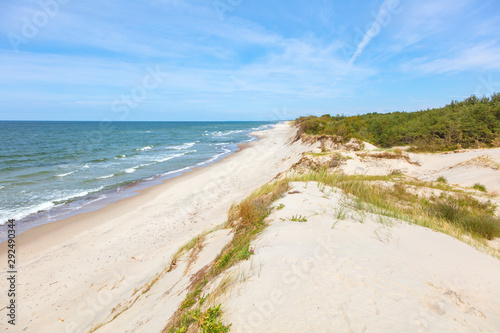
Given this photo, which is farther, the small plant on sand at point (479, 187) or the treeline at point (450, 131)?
the treeline at point (450, 131)

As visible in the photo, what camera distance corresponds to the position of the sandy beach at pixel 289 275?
8.30 ft

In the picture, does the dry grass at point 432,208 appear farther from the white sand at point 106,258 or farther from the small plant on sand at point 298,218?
the white sand at point 106,258

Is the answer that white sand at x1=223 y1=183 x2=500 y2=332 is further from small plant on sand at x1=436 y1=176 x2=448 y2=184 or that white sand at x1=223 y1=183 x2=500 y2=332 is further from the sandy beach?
small plant on sand at x1=436 y1=176 x2=448 y2=184

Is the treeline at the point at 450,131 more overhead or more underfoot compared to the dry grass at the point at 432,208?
more overhead

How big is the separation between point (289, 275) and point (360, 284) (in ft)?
2.91

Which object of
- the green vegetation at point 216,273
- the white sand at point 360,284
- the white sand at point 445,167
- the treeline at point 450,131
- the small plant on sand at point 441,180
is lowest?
the green vegetation at point 216,273

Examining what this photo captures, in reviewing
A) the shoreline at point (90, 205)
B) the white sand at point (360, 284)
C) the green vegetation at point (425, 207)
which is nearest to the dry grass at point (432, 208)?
the green vegetation at point (425, 207)

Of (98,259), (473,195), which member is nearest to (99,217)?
(98,259)

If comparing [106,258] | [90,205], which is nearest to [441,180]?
[106,258]

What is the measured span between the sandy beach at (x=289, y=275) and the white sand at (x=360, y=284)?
0.01m

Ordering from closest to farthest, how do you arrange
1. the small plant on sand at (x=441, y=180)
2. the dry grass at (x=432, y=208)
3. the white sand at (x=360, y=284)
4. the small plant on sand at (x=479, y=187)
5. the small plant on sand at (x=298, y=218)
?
the white sand at (x=360, y=284) → the small plant on sand at (x=298, y=218) → the dry grass at (x=432, y=208) → the small plant on sand at (x=479, y=187) → the small plant on sand at (x=441, y=180)

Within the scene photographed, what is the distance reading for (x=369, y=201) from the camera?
277 inches

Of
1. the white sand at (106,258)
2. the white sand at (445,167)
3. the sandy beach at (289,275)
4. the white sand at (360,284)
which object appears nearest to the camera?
the white sand at (360,284)

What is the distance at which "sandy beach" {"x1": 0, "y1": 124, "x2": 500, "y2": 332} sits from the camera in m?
2.53
